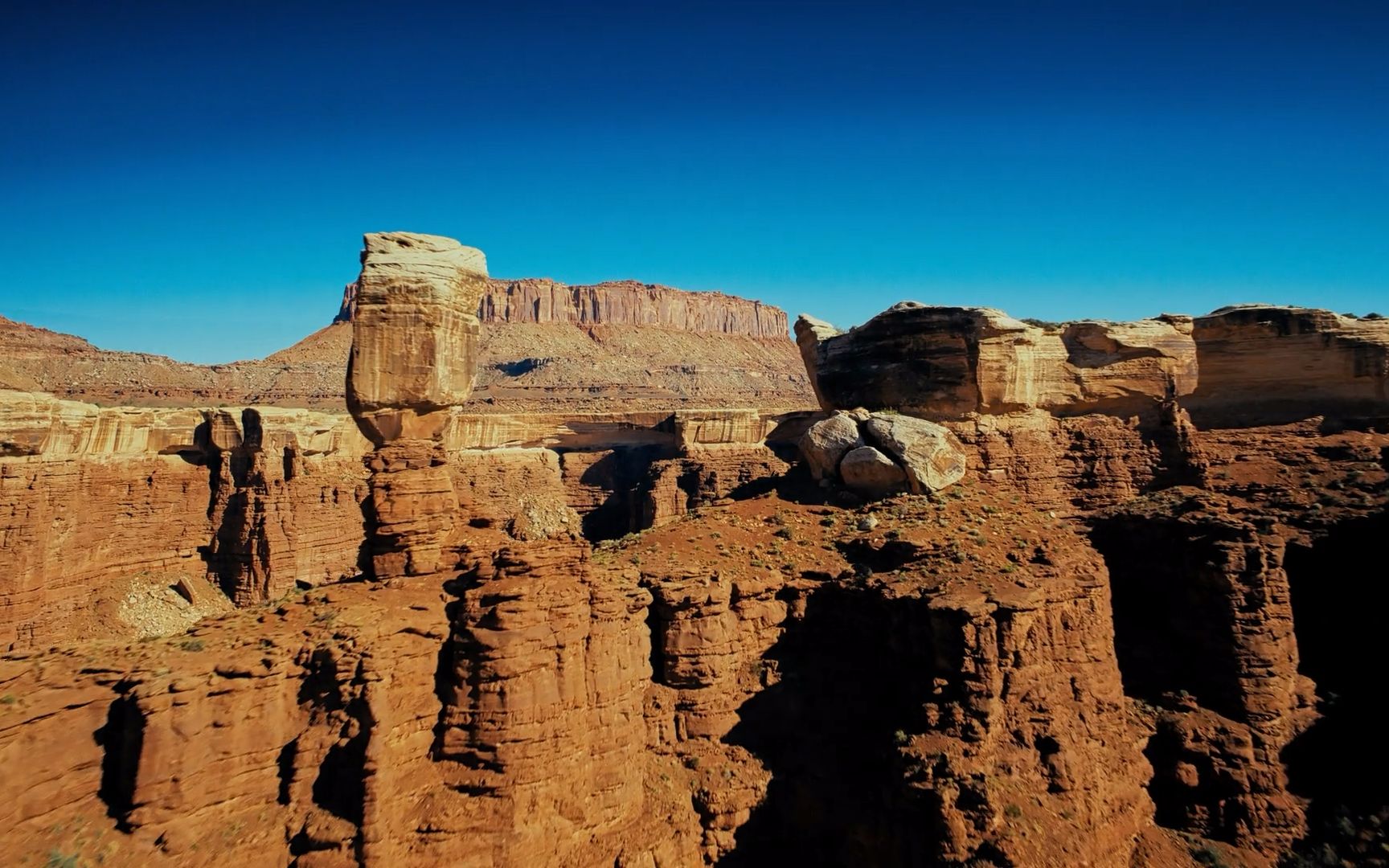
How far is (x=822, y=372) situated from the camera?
2306cm

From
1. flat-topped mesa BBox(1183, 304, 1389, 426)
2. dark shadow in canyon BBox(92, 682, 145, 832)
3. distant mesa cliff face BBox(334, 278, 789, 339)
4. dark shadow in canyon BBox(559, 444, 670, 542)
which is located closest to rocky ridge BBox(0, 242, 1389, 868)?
dark shadow in canyon BBox(92, 682, 145, 832)

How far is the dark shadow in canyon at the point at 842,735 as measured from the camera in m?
12.6

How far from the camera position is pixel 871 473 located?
19062mm

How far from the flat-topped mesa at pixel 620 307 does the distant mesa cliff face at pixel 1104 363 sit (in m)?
133

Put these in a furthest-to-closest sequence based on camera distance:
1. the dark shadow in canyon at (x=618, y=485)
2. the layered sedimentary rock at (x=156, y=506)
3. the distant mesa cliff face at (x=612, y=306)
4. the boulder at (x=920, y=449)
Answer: the distant mesa cliff face at (x=612, y=306) → the dark shadow in canyon at (x=618, y=485) → the layered sedimentary rock at (x=156, y=506) → the boulder at (x=920, y=449)

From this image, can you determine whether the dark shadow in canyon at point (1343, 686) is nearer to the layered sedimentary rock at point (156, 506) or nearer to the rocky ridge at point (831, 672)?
the rocky ridge at point (831, 672)

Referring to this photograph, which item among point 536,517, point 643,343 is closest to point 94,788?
point 536,517

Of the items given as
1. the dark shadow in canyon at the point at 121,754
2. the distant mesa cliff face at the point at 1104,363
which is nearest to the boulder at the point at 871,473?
the distant mesa cliff face at the point at 1104,363

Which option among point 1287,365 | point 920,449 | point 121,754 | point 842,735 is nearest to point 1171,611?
point 920,449

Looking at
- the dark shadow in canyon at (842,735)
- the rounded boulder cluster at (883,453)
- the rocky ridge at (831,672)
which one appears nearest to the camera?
the rocky ridge at (831,672)

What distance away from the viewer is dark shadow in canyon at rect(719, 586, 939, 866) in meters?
12.6

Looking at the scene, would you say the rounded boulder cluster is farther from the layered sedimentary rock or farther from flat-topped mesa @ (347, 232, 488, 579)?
the layered sedimentary rock

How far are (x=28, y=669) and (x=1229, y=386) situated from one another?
2882 centimetres

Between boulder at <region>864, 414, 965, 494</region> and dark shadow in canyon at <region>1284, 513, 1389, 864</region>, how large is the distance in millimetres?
7495
